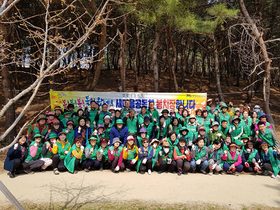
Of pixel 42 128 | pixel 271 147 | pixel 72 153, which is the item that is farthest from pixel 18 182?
pixel 271 147

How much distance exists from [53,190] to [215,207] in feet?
10.2

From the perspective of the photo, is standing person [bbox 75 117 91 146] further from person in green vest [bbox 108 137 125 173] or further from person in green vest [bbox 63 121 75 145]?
person in green vest [bbox 108 137 125 173]

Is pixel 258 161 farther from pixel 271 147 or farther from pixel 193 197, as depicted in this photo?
pixel 193 197

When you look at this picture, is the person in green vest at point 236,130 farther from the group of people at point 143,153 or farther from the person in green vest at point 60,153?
the person in green vest at point 60,153

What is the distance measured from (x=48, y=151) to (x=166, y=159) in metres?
2.97

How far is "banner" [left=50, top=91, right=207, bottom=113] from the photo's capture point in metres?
7.41

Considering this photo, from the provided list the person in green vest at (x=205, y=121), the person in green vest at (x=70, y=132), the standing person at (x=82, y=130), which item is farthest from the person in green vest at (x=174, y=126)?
the person in green vest at (x=70, y=132)

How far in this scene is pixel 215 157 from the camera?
5215mm

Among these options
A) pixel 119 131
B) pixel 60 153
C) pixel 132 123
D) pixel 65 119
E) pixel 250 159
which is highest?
pixel 65 119

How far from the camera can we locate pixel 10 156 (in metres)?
4.82

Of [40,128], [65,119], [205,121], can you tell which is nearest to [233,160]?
[205,121]

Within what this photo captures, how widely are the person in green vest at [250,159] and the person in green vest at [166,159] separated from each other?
186 centimetres

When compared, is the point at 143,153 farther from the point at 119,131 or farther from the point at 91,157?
the point at 91,157

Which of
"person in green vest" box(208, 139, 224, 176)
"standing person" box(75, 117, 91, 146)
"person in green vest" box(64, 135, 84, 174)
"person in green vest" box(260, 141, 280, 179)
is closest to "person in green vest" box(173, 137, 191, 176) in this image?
"person in green vest" box(208, 139, 224, 176)
